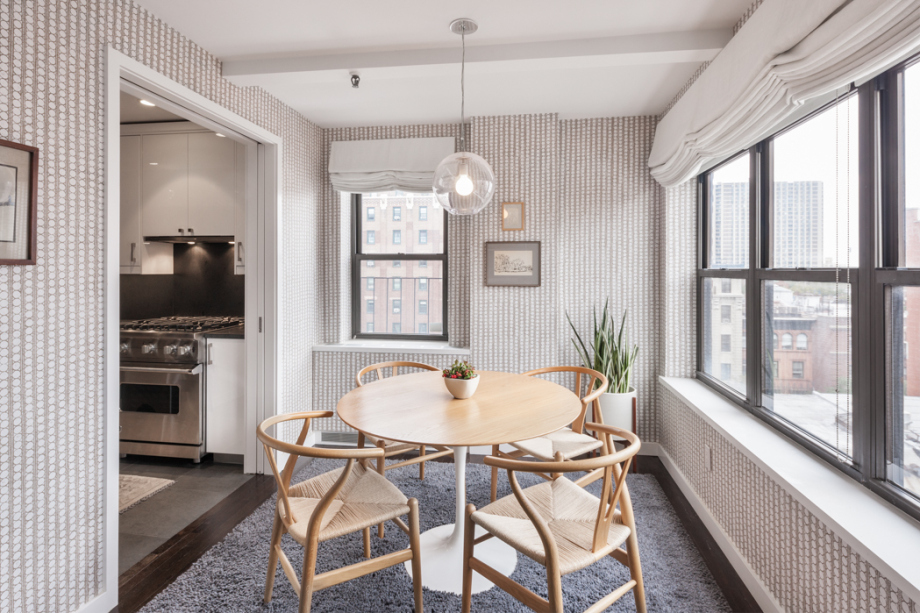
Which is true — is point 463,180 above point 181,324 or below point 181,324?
above

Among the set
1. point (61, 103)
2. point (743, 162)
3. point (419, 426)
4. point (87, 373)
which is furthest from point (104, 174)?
point (743, 162)

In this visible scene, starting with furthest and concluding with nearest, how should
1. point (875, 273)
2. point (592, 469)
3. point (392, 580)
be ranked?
point (392, 580), point (875, 273), point (592, 469)

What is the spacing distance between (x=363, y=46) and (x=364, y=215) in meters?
1.80

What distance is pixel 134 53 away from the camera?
6.90 feet

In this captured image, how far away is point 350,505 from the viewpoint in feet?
6.01

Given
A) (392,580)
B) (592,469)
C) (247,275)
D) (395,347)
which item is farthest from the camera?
(395,347)

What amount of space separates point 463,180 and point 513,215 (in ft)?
5.04

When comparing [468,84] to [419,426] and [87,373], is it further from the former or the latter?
[87,373]

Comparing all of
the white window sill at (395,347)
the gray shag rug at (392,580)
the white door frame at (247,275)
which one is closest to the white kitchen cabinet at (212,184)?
the white door frame at (247,275)

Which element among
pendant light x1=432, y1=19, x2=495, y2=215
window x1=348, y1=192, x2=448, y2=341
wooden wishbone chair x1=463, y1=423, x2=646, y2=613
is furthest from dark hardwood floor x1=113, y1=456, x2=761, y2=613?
pendant light x1=432, y1=19, x2=495, y2=215

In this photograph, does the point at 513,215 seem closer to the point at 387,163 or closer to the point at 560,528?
the point at 387,163

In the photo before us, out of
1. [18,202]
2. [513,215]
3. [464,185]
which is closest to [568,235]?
[513,215]

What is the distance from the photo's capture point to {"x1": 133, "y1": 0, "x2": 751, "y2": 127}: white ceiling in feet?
7.16

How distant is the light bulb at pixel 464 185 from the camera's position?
84.0 inches
